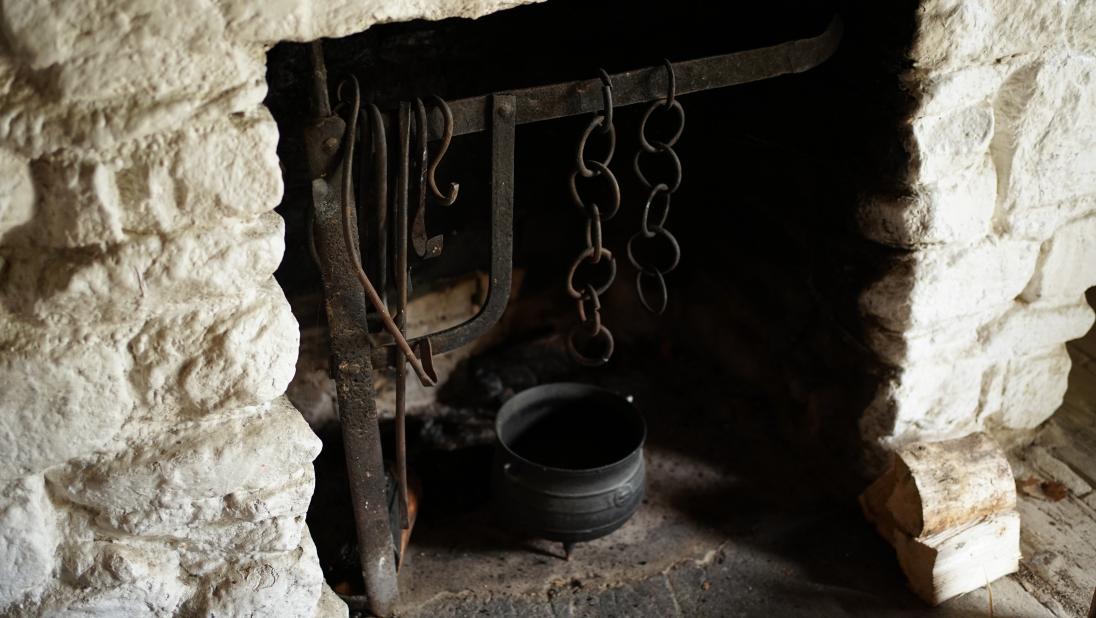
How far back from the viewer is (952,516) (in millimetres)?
1958

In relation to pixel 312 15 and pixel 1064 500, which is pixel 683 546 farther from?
pixel 312 15

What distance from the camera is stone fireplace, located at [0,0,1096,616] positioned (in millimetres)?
1263

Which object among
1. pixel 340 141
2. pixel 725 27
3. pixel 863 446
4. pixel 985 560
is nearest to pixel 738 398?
pixel 863 446

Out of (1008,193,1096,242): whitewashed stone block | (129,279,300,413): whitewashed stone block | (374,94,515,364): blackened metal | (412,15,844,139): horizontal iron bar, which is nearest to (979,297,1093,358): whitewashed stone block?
(1008,193,1096,242): whitewashed stone block

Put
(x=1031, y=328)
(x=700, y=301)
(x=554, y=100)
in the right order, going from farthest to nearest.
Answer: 1. (x=700, y=301)
2. (x=1031, y=328)
3. (x=554, y=100)

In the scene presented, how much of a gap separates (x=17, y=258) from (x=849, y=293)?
1581 millimetres

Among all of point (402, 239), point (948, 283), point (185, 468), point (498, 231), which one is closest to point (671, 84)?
point (498, 231)

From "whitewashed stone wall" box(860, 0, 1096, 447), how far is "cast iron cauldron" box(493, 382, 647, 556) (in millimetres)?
556

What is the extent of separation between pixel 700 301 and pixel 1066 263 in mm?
941

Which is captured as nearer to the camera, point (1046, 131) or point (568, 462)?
point (1046, 131)

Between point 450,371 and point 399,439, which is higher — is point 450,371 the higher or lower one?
the lower one

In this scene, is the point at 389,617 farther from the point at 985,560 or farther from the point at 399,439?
the point at 985,560

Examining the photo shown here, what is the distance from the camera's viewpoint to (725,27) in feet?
6.90

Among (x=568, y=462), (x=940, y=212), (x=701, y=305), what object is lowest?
(x=568, y=462)
